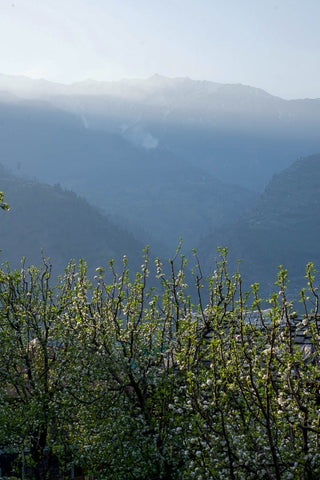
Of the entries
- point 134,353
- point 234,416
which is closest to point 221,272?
point 134,353

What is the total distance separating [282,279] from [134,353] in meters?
7.35

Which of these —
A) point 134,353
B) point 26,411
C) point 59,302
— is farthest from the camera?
point 59,302

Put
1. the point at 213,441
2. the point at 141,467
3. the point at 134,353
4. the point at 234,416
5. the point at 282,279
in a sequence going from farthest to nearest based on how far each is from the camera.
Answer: the point at 134,353, the point at 141,467, the point at 234,416, the point at 213,441, the point at 282,279

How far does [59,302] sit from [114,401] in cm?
589

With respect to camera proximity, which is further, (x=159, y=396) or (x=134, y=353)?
(x=134, y=353)

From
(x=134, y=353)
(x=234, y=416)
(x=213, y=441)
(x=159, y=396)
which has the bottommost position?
(x=213, y=441)

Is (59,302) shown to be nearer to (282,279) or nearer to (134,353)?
(134,353)

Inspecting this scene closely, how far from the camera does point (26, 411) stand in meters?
17.5

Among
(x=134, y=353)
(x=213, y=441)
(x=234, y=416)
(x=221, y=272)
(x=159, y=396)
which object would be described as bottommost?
(x=213, y=441)

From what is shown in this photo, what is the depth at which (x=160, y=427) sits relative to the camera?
15203 mm

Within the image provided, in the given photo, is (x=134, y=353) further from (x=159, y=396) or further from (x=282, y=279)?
(x=282, y=279)

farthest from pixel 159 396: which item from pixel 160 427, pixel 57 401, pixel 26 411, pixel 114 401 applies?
pixel 26 411

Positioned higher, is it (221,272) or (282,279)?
(221,272)

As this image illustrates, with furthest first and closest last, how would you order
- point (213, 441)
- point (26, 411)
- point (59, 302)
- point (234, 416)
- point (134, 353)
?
point (59, 302), point (26, 411), point (134, 353), point (234, 416), point (213, 441)
